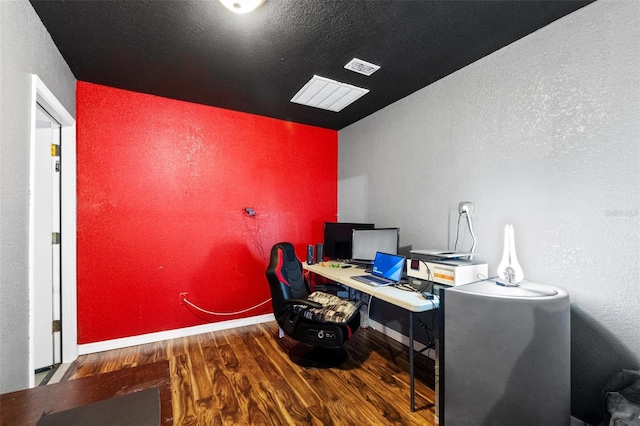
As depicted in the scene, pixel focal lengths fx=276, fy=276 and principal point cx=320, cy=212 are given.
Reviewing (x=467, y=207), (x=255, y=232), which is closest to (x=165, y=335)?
(x=255, y=232)

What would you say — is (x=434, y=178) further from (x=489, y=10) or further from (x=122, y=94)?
(x=122, y=94)

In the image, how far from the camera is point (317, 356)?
2.65 meters

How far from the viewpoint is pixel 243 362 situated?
2547 mm

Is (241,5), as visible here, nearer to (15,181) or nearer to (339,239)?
(15,181)

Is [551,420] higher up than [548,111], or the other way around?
[548,111]

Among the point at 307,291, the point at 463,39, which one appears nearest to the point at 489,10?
the point at 463,39

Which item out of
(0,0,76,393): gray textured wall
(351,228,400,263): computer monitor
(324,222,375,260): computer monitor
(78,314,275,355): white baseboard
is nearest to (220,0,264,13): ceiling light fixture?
(0,0,76,393): gray textured wall

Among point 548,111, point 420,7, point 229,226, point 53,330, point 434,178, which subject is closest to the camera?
point 420,7

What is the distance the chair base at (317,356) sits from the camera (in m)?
2.50

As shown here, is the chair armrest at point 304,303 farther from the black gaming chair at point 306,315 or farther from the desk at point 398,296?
the desk at point 398,296

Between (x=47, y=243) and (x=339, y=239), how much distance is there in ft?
9.30

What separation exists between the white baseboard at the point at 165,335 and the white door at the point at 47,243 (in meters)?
0.28

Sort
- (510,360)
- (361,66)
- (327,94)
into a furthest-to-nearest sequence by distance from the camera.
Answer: (327,94), (361,66), (510,360)

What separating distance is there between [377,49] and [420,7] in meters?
0.46
